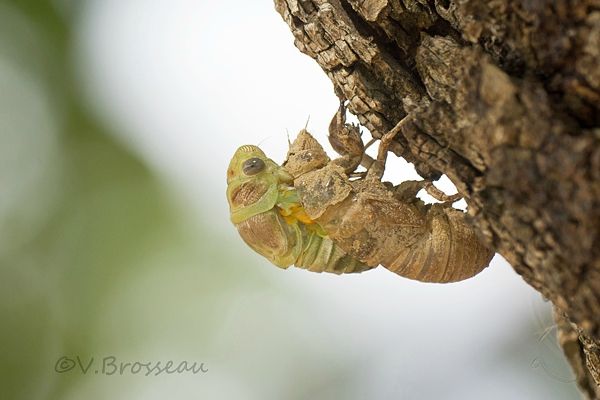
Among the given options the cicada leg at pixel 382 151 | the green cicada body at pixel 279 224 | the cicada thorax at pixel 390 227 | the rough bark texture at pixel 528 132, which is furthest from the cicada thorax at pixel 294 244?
the rough bark texture at pixel 528 132

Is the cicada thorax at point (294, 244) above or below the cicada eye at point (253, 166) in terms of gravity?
below

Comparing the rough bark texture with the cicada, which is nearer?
the rough bark texture

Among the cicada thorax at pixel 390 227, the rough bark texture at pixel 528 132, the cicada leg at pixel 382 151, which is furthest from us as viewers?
the cicada thorax at pixel 390 227

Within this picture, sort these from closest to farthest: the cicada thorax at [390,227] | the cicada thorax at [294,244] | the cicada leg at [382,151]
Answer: the cicada leg at [382,151], the cicada thorax at [390,227], the cicada thorax at [294,244]

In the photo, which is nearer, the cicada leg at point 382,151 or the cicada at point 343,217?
the cicada leg at point 382,151

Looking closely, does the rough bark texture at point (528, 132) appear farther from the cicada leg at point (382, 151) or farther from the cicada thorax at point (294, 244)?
the cicada thorax at point (294, 244)

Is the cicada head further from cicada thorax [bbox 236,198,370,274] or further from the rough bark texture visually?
the rough bark texture

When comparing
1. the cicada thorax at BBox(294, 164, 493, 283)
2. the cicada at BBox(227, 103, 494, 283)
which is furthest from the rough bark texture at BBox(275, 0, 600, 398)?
the cicada thorax at BBox(294, 164, 493, 283)
